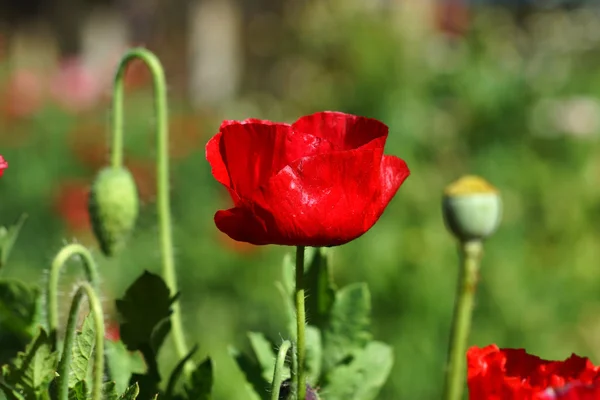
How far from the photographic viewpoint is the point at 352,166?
2.21 ft

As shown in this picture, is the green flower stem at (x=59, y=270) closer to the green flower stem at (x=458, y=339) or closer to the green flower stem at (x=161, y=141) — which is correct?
the green flower stem at (x=161, y=141)

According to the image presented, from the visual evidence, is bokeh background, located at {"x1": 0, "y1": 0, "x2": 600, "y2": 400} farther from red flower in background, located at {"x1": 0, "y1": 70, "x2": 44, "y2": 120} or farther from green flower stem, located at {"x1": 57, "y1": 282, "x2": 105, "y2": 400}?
green flower stem, located at {"x1": 57, "y1": 282, "x2": 105, "y2": 400}

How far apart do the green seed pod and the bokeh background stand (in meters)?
1.20

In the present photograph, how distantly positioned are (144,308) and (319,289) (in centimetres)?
15

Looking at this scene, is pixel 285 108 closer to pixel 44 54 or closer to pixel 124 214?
pixel 44 54

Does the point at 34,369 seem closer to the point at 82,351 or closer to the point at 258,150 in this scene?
the point at 82,351

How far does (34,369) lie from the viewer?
2.17 feet

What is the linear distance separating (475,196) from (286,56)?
726 cm

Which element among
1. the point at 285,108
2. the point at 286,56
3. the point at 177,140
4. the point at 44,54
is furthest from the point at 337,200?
the point at 44,54

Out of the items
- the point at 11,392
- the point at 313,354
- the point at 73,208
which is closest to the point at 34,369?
the point at 11,392

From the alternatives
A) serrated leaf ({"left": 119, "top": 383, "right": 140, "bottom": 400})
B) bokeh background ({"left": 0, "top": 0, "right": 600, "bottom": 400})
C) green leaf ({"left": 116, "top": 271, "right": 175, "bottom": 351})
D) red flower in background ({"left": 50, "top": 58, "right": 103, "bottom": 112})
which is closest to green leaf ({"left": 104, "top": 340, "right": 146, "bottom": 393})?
green leaf ({"left": 116, "top": 271, "right": 175, "bottom": 351})

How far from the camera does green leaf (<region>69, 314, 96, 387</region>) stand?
648mm

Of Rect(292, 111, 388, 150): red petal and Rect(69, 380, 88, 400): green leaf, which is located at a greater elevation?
Rect(292, 111, 388, 150): red petal

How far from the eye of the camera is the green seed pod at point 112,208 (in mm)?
928
